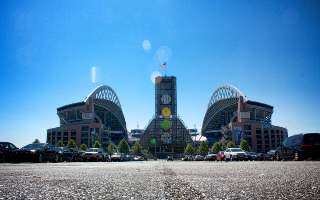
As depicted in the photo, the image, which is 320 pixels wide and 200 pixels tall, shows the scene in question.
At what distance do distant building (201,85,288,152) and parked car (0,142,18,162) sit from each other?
112576 millimetres

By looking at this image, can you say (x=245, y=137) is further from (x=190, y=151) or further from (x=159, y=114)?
(x=159, y=114)

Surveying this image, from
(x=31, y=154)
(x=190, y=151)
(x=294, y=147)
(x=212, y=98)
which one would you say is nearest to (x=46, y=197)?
(x=31, y=154)

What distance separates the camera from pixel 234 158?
35812 mm

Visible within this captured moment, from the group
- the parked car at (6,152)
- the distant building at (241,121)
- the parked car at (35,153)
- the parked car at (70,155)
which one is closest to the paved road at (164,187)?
the parked car at (6,152)

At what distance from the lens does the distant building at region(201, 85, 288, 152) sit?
488 feet

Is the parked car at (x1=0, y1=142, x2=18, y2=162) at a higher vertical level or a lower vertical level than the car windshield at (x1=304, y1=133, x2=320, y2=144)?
lower

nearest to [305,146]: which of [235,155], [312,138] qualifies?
[312,138]

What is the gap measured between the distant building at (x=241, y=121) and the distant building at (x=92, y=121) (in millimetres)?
46511

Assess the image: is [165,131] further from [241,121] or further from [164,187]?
[164,187]

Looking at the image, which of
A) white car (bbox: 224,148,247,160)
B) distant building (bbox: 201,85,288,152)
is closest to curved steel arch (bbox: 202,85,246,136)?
distant building (bbox: 201,85,288,152)

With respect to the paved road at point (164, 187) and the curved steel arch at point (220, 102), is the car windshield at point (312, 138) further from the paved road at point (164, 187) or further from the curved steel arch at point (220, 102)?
the curved steel arch at point (220, 102)

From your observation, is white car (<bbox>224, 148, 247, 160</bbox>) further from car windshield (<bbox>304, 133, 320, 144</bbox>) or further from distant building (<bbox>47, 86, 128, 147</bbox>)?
distant building (<bbox>47, 86, 128, 147</bbox>)

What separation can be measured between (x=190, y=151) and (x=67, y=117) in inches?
2421

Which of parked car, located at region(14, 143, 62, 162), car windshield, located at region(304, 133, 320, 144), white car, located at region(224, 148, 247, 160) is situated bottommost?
white car, located at region(224, 148, 247, 160)
